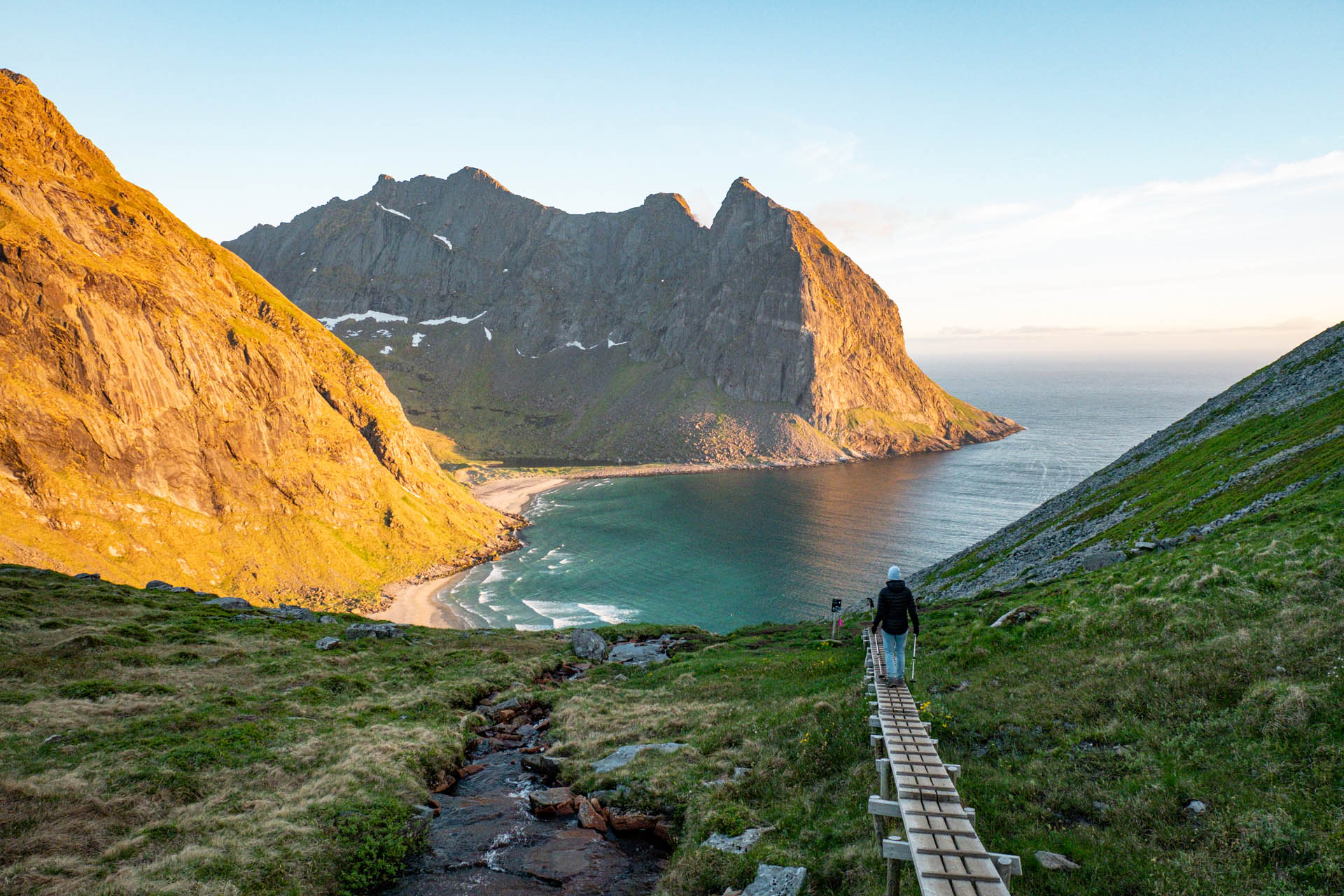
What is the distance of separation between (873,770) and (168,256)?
13003 centimetres

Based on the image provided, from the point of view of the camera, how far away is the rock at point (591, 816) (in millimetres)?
16812

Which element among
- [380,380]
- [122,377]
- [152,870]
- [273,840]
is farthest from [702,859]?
[380,380]

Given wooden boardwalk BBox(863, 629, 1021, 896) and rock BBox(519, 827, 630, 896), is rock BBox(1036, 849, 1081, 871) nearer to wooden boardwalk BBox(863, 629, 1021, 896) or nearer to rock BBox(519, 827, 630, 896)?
wooden boardwalk BBox(863, 629, 1021, 896)

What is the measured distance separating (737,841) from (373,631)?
4403 cm

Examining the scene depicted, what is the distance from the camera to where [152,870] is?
13.1m

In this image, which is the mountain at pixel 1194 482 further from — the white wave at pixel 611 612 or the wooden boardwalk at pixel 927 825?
the white wave at pixel 611 612

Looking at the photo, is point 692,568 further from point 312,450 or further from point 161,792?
point 161,792

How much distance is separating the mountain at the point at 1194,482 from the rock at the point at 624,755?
26.4 m

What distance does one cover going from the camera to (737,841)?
1389 cm

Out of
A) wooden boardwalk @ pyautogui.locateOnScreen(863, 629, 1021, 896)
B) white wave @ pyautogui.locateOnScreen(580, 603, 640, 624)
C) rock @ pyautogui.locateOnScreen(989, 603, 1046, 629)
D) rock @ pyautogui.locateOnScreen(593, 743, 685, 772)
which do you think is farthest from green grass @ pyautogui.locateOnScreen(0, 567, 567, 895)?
white wave @ pyautogui.locateOnScreen(580, 603, 640, 624)

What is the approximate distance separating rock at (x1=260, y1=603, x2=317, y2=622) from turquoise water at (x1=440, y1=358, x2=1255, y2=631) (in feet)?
85.5

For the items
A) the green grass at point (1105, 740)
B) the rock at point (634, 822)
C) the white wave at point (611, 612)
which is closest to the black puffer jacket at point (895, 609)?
the green grass at point (1105, 740)

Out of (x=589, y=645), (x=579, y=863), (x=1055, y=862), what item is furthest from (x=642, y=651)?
(x=1055, y=862)

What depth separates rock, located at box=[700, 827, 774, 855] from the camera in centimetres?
1347
